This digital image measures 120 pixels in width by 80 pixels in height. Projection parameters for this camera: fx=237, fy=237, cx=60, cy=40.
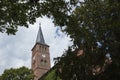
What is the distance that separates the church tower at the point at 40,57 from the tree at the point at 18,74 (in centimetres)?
2392

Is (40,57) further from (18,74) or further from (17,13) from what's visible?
(17,13)

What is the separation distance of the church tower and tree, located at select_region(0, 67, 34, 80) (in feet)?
78.5

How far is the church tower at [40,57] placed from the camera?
66.4 metres

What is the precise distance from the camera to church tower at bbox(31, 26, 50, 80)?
218ft

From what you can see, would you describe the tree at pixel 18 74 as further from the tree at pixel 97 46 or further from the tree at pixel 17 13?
the tree at pixel 17 13

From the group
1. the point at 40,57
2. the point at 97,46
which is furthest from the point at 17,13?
the point at 40,57

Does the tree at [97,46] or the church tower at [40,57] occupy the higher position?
the church tower at [40,57]

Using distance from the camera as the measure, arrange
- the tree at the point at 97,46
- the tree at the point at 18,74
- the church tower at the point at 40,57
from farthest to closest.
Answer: the church tower at the point at 40,57
the tree at the point at 18,74
the tree at the point at 97,46

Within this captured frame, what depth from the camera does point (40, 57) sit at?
69.1 metres

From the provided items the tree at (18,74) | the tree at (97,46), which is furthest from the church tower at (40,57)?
the tree at (97,46)

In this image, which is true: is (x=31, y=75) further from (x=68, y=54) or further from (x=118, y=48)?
(x=118, y=48)

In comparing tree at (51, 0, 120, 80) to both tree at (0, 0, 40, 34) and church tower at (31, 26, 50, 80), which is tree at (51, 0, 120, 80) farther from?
church tower at (31, 26, 50, 80)

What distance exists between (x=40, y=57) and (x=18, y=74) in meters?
28.1

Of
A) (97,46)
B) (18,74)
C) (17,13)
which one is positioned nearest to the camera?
(17,13)
